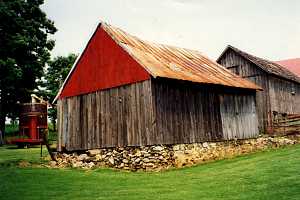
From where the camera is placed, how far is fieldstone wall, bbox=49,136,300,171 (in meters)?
18.5

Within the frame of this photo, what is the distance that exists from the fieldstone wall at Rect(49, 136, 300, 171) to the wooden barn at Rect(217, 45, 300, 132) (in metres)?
8.19

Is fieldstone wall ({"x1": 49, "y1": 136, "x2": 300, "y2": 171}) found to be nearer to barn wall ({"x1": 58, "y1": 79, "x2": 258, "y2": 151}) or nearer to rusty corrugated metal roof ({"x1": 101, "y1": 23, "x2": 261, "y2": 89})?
barn wall ({"x1": 58, "y1": 79, "x2": 258, "y2": 151})

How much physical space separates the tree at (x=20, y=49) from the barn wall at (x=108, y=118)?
13494mm

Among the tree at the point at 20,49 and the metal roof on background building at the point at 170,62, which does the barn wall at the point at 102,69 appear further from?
the tree at the point at 20,49

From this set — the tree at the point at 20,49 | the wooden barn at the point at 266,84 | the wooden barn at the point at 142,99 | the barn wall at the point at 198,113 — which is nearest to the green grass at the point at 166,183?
the barn wall at the point at 198,113

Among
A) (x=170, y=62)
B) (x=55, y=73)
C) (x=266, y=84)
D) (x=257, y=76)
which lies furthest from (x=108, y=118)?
(x=55, y=73)

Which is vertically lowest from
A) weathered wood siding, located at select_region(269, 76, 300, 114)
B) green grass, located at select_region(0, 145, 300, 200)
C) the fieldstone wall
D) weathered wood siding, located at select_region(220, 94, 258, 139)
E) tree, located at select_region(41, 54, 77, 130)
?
green grass, located at select_region(0, 145, 300, 200)

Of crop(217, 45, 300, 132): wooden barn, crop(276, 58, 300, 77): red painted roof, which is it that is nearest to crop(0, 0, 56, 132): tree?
crop(217, 45, 300, 132): wooden barn

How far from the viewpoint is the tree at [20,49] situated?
35312 millimetres

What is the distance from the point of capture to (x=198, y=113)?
69.1ft

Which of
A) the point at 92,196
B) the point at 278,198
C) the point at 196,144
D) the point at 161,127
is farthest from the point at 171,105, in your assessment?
the point at 278,198

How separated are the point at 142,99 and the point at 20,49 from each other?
73.4 ft

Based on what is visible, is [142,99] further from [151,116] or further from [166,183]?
[166,183]

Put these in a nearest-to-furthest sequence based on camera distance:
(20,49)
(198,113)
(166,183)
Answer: (166,183) → (198,113) → (20,49)
